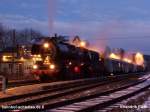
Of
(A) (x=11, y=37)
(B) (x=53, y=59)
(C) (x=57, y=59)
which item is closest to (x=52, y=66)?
(B) (x=53, y=59)

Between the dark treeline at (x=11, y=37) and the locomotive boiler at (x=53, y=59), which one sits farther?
the dark treeline at (x=11, y=37)

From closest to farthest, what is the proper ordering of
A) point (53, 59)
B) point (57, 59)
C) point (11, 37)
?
1. point (57, 59)
2. point (53, 59)
3. point (11, 37)

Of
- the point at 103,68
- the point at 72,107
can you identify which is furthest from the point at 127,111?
the point at 103,68

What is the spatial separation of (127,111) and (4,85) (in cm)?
1147

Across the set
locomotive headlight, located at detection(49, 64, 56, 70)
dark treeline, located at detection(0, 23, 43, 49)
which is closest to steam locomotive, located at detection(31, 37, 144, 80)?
locomotive headlight, located at detection(49, 64, 56, 70)

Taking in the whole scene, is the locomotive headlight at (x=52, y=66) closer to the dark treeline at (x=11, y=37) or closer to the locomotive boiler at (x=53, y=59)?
the locomotive boiler at (x=53, y=59)

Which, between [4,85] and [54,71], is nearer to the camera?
[4,85]

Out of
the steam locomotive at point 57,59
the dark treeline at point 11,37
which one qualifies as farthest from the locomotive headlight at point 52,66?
the dark treeline at point 11,37

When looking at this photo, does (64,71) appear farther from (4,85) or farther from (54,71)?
(4,85)

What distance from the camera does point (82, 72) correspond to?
4634 centimetres

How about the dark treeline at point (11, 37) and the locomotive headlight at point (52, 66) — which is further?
the dark treeline at point (11, 37)

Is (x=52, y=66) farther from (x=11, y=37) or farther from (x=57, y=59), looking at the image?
(x=11, y=37)

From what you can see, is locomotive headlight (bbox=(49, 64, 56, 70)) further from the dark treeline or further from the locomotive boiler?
the dark treeline

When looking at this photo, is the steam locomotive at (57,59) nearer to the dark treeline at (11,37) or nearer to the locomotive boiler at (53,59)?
the locomotive boiler at (53,59)
